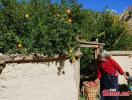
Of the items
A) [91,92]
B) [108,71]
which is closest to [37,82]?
[108,71]

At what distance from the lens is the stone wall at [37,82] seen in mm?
8477

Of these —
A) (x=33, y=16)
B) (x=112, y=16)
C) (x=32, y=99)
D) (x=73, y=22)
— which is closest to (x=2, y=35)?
(x=33, y=16)

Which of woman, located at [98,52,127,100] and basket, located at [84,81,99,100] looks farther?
basket, located at [84,81,99,100]

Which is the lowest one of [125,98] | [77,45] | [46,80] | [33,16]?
[125,98]

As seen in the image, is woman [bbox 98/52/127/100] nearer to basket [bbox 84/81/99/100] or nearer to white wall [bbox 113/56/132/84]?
basket [bbox 84/81/99/100]

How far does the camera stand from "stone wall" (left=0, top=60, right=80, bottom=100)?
8.48 metres

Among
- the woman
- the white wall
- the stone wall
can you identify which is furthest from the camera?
the white wall

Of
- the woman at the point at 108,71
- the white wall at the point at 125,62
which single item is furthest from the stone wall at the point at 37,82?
the white wall at the point at 125,62

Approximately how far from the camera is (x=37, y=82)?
911 centimetres

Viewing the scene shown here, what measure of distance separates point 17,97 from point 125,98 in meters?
4.61

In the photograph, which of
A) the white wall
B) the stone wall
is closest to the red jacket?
the stone wall

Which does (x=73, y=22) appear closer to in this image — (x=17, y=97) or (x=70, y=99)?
(x=70, y=99)

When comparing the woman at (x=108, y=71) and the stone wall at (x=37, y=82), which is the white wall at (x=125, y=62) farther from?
the woman at (x=108, y=71)

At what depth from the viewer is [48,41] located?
941cm
